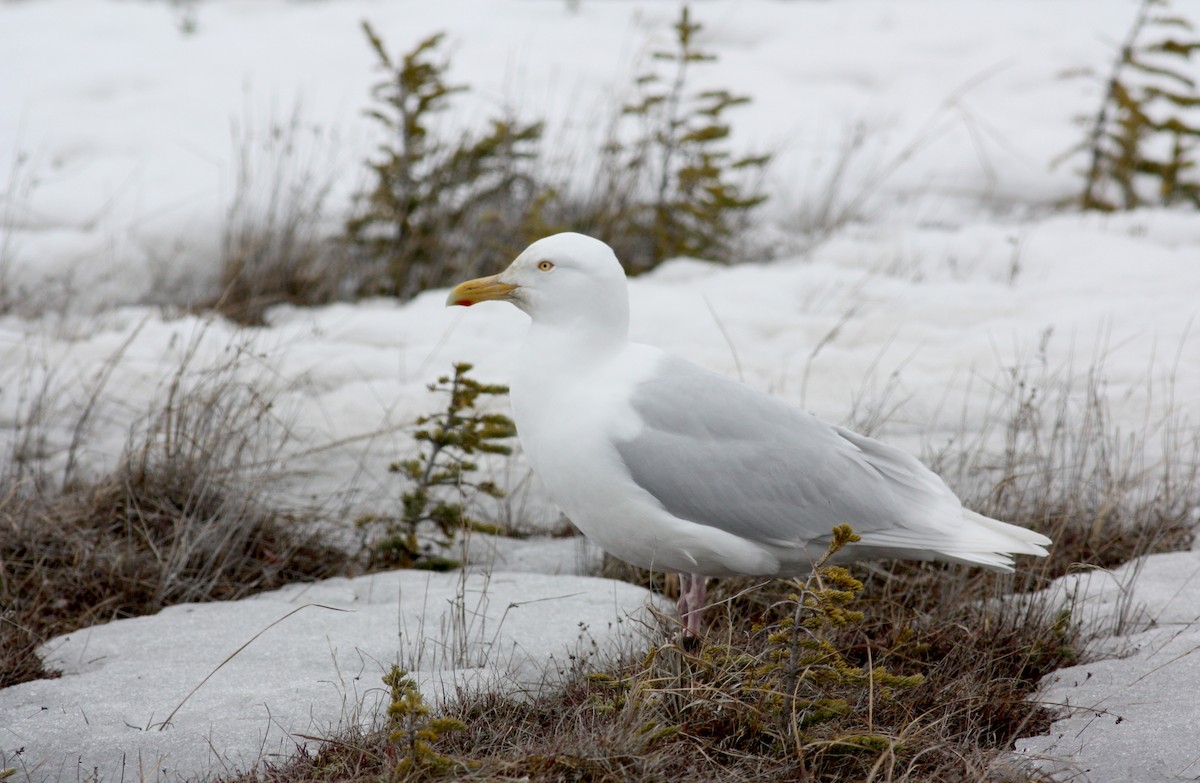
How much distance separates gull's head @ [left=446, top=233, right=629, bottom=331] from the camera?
350 centimetres

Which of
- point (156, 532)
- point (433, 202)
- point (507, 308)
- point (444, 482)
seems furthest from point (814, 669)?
point (433, 202)

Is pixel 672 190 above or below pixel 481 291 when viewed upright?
above

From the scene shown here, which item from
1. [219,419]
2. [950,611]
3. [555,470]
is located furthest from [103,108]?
[950,611]

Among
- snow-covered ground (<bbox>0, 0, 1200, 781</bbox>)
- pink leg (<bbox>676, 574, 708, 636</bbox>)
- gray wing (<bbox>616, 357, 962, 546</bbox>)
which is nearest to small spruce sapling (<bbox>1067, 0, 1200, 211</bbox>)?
snow-covered ground (<bbox>0, 0, 1200, 781</bbox>)

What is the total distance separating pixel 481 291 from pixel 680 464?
0.84 meters

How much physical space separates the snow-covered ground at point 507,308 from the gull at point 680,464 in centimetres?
33

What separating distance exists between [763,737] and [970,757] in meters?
0.48

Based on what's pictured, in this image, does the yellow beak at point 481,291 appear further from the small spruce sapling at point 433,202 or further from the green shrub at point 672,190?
the green shrub at point 672,190

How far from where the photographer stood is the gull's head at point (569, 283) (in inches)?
138

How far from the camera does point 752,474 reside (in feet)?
11.2

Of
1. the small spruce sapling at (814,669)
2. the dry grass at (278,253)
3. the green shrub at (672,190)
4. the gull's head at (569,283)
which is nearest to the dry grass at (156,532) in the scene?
the gull's head at (569,283)

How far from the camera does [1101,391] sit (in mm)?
5387

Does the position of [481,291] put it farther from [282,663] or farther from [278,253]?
[278,253]

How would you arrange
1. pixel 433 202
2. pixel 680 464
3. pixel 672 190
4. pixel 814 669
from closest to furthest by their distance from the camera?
pixel 814 669
pixel 680 464
pixel 433 202
pixel 672 190
